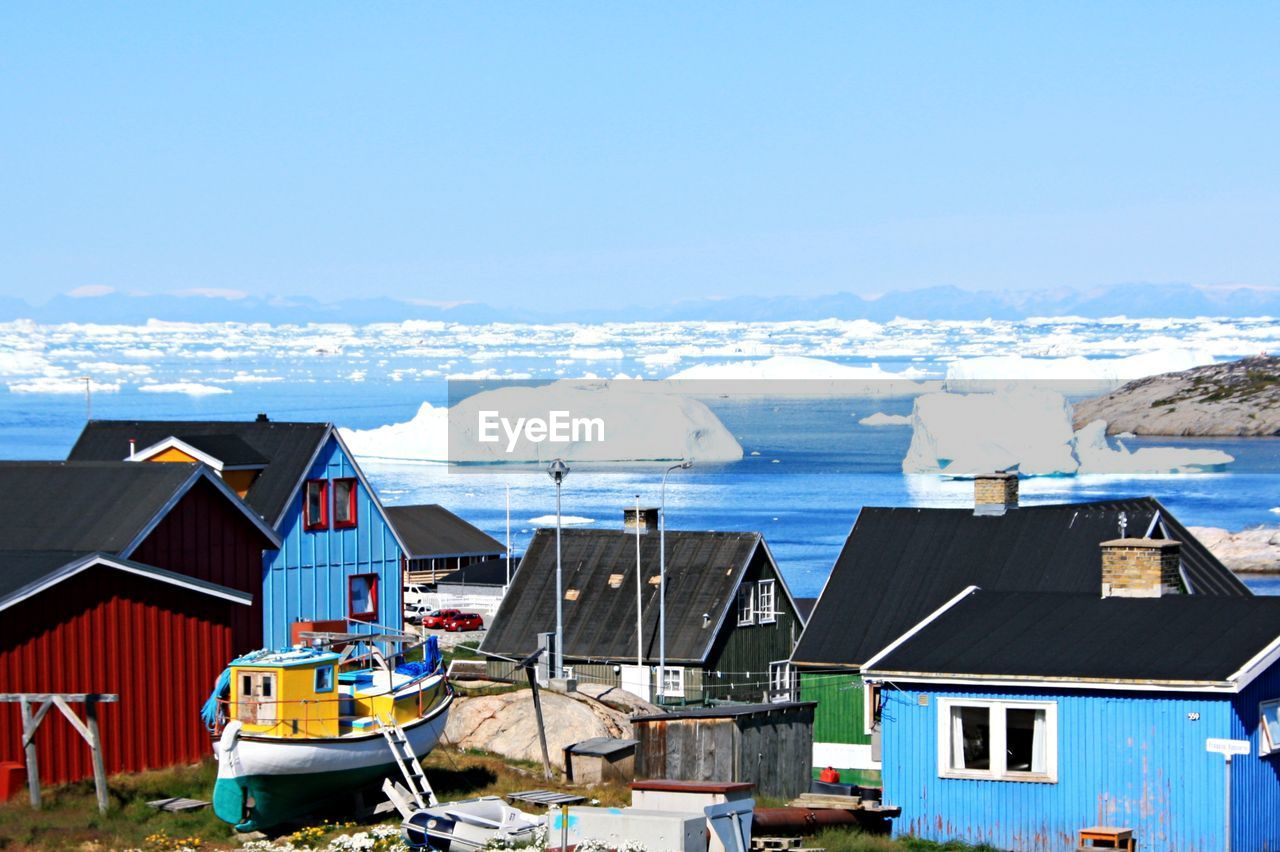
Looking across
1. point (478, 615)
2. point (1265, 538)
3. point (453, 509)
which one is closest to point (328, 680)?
point (478, 615)

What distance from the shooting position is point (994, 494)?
118 ft

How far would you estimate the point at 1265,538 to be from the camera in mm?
102875

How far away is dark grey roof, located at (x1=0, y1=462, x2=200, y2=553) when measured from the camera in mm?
24844

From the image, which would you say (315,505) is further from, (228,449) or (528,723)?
(528,723)

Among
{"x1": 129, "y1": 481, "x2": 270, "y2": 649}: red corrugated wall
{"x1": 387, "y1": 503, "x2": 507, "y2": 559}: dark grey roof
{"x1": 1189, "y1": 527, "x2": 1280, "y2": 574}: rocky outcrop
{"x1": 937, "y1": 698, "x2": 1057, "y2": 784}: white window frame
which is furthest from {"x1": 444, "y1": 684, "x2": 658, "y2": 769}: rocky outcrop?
{"x1": 1189, "y1": 527, "x2": 1280, "y2": 574}: rocky outcrop

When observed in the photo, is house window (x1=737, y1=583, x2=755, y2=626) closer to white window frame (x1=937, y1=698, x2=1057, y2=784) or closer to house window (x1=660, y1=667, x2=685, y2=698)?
house window (x1=660, y1=667, x2=685, y2=698)

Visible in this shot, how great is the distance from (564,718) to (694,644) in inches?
486

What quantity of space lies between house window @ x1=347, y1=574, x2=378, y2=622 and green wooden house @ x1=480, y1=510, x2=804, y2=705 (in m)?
2.88

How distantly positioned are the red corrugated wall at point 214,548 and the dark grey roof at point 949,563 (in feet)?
32.3

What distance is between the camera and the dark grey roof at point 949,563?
33000 millimetres

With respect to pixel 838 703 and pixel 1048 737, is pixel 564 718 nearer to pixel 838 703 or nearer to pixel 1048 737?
pixel 838 703

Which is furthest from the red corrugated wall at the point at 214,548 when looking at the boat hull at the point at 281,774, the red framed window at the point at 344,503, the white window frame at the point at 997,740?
the red framed window at the point at 344,503

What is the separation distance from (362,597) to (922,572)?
41.9 feet

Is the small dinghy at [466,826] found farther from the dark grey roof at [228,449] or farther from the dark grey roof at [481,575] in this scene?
the dark grey roof at [481,575]
